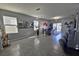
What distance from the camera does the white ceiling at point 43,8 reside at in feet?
6.16

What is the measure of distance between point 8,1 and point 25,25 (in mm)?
620

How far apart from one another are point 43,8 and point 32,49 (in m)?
0.93

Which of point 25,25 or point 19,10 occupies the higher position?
point 19,10

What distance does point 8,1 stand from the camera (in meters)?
1.87

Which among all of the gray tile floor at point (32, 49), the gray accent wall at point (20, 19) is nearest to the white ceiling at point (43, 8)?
the gray accent wall at point (20, 19)

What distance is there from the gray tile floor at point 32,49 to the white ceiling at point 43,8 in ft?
2.04

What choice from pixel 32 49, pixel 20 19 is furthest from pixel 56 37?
pixel 20 19

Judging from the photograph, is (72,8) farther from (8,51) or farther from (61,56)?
(8,51)

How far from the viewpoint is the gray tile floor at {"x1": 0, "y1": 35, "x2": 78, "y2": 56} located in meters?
1.97

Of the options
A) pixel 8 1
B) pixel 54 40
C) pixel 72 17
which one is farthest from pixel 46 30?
pixel 8 1

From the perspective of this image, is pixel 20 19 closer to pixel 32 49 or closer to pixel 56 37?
pixel 32 49

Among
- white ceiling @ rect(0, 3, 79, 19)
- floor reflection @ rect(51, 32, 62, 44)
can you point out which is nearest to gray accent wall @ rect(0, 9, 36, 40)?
white ceiling @ rect(0, 3, 79, 19)

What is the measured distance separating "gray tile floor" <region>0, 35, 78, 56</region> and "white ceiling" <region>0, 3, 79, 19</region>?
0.62 metres

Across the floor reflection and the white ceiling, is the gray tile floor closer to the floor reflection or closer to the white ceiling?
the floor reflection
